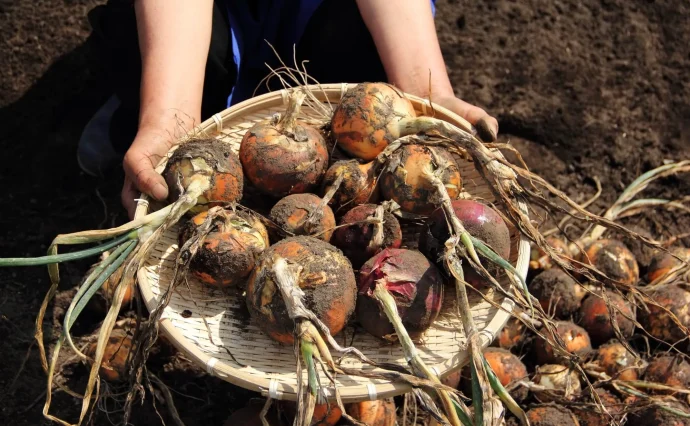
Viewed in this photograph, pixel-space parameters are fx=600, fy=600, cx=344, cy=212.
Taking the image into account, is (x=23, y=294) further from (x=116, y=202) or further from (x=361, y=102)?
(x=361, y=102)

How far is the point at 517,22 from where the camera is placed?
10.9 ft

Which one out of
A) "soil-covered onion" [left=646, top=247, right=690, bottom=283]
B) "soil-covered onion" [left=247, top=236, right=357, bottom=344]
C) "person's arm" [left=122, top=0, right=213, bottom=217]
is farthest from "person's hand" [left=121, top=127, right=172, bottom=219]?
"soil-covered onion" [left=646, top=247, right=690, bottom=283]

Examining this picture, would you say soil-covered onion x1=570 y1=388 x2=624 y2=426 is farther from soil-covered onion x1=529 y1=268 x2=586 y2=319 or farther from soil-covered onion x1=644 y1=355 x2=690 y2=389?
soil-covered onion x1=529 y1=268 x2=586 y2=319

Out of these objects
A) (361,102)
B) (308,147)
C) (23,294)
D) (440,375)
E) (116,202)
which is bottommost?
(23,294)

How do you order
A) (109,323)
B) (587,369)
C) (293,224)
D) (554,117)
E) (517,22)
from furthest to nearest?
(517,22) < (554,117) < (587,369) < (293,224) < (109,323)

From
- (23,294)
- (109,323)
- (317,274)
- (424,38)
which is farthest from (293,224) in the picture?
(23,294)

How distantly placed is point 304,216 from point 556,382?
1170mm

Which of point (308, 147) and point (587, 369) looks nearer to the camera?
point (308, 147)

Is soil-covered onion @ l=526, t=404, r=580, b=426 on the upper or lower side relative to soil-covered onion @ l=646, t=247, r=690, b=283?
lower

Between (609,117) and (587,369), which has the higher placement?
(609,117)

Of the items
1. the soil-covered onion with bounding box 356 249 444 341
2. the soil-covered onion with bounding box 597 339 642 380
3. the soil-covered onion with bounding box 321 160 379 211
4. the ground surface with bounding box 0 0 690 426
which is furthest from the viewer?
the ground surface with bounding box 0 0 690 426

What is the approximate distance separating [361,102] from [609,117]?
1.72 meters

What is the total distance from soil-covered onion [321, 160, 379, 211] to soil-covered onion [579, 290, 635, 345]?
1.05 m

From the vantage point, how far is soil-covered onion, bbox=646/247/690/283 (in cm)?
248
